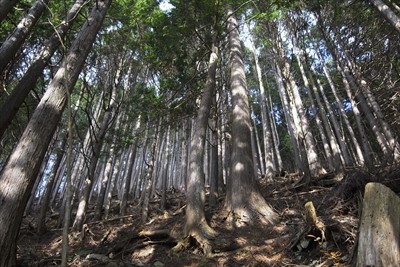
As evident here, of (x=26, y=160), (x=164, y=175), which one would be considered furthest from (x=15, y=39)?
(x=164, y=175)

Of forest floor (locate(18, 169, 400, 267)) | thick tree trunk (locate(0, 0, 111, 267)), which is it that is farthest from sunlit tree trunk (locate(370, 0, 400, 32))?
thick tree trunk (locate(0, 0, 111, 267))

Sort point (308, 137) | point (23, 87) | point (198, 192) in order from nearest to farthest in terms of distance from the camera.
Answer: point (198, 192) < point (23, 87) < point (308, 137)

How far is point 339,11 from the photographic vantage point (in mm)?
9445

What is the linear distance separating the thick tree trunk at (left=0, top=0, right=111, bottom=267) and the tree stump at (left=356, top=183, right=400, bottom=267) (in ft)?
8.70

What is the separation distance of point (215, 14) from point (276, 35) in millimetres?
3124

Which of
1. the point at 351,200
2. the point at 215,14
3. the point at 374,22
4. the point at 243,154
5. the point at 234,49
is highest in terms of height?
the point at 374,22

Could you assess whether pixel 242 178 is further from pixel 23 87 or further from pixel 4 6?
pixel 4 6

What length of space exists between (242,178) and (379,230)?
10.8 ft

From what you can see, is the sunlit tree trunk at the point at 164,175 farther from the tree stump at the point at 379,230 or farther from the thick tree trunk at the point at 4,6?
the tree stump at the point at 379,230

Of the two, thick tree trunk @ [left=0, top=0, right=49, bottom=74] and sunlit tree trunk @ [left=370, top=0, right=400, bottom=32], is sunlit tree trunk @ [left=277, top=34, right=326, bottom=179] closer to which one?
sunlit tree trunk @ [left=370, top=0, right=400, bottom=32]

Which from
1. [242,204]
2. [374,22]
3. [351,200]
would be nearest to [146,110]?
[242,204]

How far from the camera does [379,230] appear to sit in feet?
6.78

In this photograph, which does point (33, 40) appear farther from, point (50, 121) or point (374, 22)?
point (374, 22)

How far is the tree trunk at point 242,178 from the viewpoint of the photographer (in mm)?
4901
